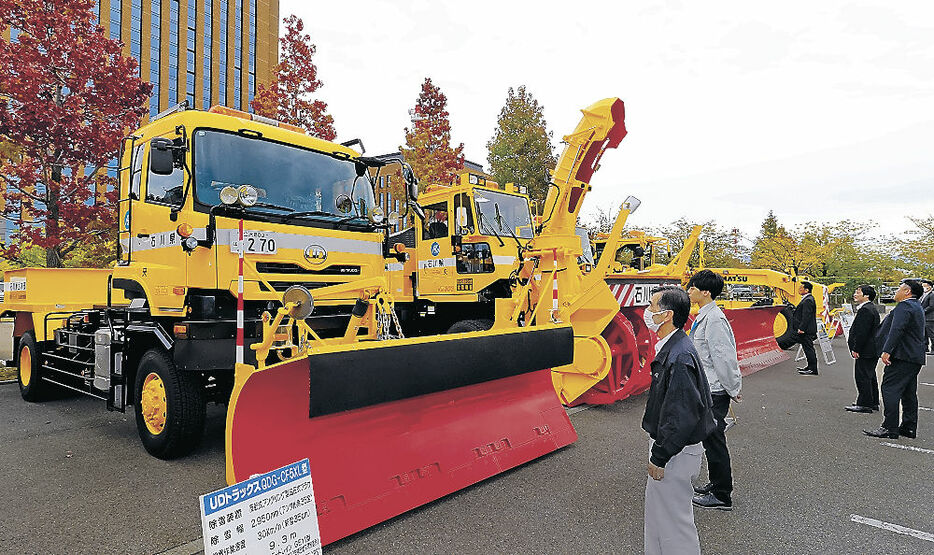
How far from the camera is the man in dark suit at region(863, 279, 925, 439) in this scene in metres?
5.85

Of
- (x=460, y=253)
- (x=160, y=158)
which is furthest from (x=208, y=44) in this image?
(x=160, y=158)

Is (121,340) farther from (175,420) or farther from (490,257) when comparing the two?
(490,257)

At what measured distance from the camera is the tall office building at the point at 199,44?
34.9 meters

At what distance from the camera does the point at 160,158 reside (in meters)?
4.73

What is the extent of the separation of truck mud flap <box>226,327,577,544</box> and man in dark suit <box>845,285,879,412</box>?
4534 millimetres

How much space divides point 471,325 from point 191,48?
1541 inches

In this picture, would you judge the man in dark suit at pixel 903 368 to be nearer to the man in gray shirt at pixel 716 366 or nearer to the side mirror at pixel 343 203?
the man in gray shirt at pixel 716 366

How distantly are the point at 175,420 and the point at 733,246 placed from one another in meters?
28.6

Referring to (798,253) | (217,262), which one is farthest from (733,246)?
(217,262)

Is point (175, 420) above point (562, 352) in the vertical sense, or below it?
below

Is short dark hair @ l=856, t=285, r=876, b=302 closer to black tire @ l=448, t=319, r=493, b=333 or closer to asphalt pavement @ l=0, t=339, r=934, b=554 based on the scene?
asphalt pavement @ l=0, t=339, r=934, b=554

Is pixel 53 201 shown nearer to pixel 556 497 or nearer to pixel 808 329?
pixel 556 497

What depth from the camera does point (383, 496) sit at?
3678 millimetres

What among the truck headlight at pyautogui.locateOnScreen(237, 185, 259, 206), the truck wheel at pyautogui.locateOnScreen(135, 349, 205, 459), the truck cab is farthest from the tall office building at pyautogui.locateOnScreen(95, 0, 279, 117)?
the truck headlight at pyautogui.locateOnScreen(237, 185, 259, 206)
